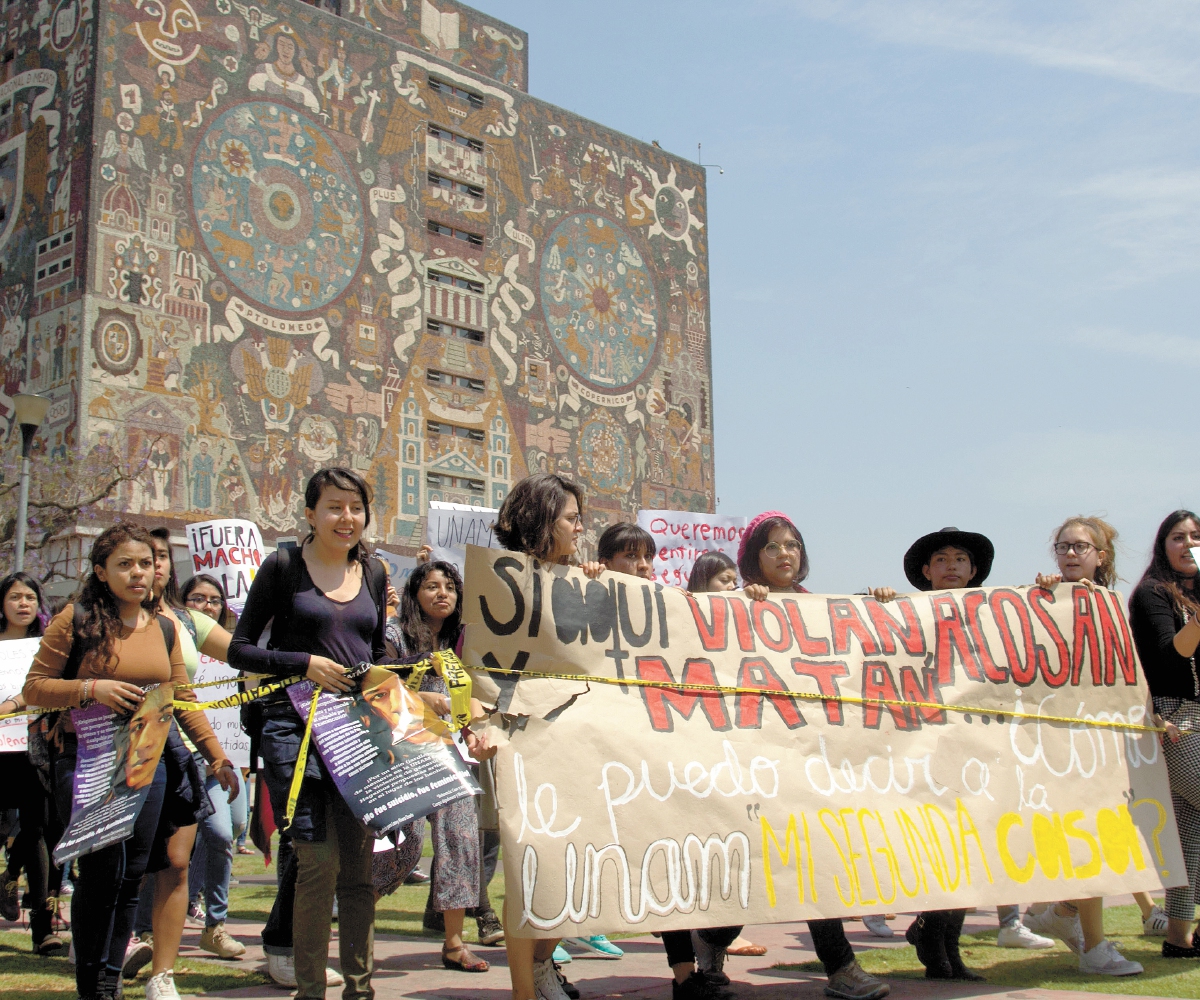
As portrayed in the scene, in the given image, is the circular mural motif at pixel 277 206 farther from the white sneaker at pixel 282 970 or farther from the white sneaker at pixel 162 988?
the white sneaker at pixel 162 988

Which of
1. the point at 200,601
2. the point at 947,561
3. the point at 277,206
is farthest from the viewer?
the point at 277,206

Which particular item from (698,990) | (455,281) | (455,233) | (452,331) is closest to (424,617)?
(698,990)

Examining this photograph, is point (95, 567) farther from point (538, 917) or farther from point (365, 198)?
point (365, 198)

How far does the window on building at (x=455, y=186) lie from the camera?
30703 mm

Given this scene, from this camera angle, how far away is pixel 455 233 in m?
31.0

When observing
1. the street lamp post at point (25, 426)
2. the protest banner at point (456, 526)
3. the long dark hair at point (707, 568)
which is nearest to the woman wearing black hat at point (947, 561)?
the long dark hair at point (707, 568)

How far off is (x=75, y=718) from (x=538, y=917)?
181 centimetres

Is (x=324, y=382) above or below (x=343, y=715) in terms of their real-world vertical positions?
above

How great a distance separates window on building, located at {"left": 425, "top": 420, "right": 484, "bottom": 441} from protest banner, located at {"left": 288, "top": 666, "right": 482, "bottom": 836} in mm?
25501

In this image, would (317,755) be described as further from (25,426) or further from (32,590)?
(25,426)

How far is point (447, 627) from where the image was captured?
19.2 ft

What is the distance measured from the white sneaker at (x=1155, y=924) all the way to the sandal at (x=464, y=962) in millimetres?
3035

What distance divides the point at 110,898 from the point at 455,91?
98.6 feet

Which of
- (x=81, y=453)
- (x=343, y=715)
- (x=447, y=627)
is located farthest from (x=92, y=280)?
(x=343, y=715)
